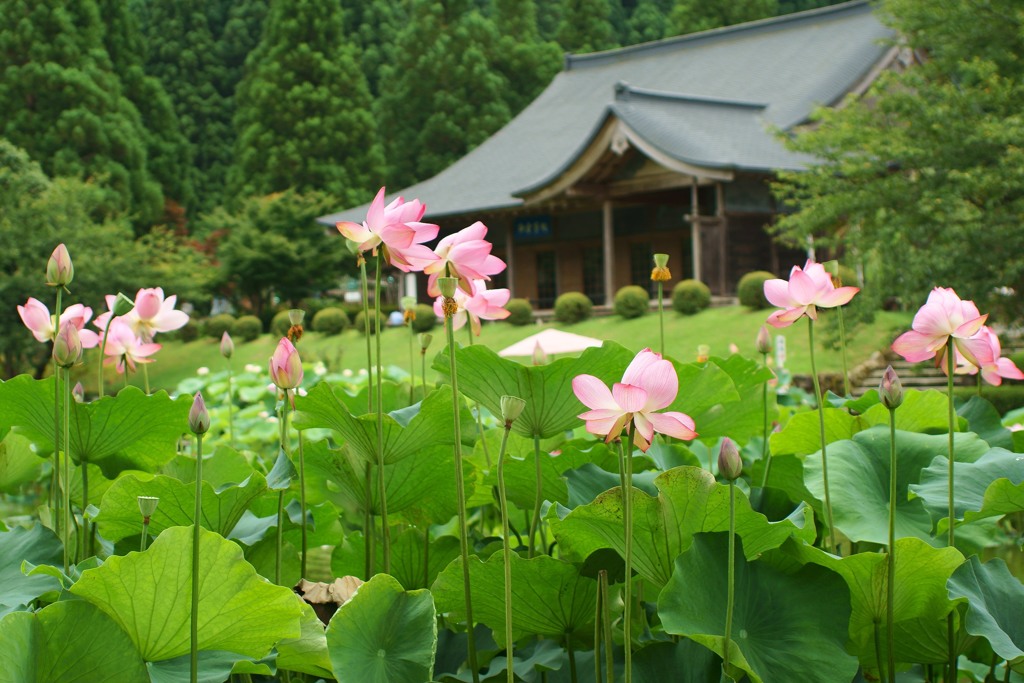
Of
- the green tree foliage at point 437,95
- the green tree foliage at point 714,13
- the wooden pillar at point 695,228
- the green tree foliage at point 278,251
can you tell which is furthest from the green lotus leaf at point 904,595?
the green tree foliage at point 714,13

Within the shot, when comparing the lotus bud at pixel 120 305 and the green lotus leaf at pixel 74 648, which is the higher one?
the lotus bud at pixel 120 305

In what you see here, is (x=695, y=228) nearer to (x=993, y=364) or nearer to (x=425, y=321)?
(x=425, y=321)

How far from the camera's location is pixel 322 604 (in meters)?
1.18

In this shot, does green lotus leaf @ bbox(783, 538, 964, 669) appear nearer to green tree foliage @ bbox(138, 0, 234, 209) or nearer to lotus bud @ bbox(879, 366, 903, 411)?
lotus bud @ bbox(879, 366, 903, 411)

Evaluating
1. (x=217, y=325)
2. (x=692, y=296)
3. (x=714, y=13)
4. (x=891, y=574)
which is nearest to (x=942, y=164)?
(x=692, y=296)

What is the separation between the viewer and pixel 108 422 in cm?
126

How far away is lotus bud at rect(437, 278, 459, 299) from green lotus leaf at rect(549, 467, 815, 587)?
0.76 feet

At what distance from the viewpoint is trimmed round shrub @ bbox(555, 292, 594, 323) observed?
52.6 ft

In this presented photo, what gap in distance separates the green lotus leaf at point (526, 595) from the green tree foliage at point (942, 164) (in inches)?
366

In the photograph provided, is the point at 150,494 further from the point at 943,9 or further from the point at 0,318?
the point at 0,318

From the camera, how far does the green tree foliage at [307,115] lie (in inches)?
976

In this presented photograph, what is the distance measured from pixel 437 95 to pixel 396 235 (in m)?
26.7

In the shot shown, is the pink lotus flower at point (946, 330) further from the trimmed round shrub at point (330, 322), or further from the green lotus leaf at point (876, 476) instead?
A: the trimmed round shrub at point (330, 322)

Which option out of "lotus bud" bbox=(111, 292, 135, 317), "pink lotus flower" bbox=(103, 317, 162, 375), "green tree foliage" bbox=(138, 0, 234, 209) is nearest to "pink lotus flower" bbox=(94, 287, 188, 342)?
"pink lotus flower" bbox=(103, 317, 162, 375)
